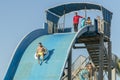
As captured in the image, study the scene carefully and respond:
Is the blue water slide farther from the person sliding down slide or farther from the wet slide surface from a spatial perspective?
the person sliding down slide

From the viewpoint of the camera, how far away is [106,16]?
88.8ft

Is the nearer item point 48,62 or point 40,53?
point 48,62

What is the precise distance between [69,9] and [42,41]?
423cm

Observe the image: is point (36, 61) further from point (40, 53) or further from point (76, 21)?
point (76, 21)

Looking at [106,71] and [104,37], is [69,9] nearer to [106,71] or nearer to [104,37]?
[104,37]

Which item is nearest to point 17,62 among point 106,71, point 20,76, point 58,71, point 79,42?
point 20,76

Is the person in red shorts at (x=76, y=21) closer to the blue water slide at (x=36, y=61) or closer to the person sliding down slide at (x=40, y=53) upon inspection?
the blue water slide at (x=36, y=61)

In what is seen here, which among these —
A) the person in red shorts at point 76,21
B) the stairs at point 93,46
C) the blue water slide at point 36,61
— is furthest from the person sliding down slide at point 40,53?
the stairs at point 93,46

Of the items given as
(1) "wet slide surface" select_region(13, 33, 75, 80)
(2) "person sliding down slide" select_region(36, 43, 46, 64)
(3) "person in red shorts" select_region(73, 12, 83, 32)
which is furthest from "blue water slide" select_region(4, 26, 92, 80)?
(3) "person in red shorts" select_region(73, 12, 83, 32)

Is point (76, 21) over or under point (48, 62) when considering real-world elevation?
over

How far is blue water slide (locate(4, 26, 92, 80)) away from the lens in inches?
858

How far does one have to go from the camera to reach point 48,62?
73.7 ft

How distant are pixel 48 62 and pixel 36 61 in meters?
0.76

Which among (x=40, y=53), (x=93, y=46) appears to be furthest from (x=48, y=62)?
(x=93, y=46)
